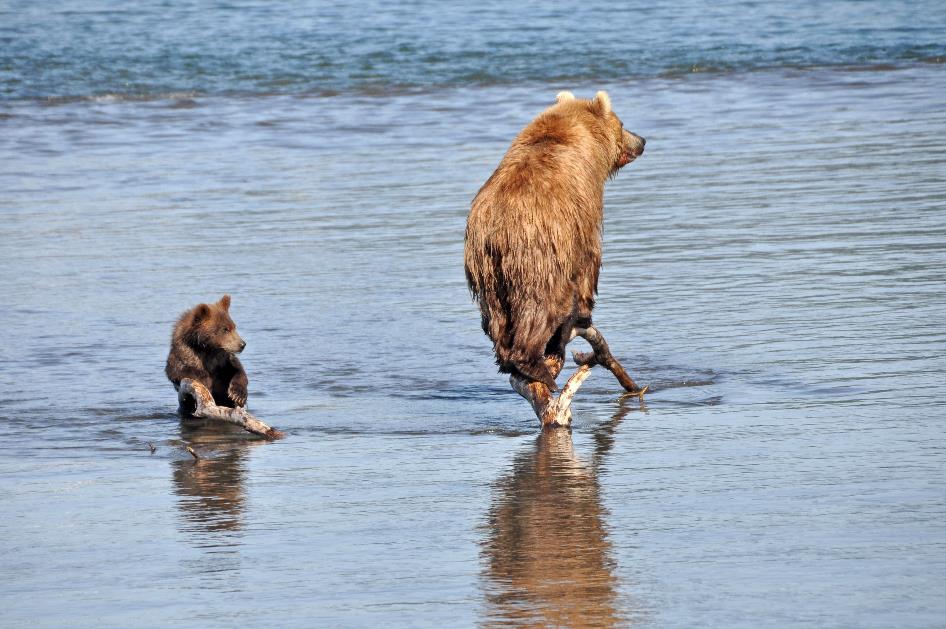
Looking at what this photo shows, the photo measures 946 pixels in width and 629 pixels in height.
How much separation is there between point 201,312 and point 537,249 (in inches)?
79.3

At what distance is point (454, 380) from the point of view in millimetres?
9070

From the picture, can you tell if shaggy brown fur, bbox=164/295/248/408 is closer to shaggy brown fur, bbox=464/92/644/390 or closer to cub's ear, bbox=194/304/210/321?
cub's ear, bbox=194/304/210/321

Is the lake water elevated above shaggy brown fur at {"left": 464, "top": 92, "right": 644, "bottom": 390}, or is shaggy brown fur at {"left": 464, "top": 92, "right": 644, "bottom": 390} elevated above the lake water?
shaggy brown fur at {"left": 464, "top": 92, "right": 644, "bottom": 390}

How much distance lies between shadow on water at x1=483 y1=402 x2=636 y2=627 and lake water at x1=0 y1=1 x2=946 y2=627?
0.06ft

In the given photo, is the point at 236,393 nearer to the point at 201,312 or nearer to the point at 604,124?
the point at 201,312

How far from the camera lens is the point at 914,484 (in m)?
6.34

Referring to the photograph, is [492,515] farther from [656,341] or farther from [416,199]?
[416,199]

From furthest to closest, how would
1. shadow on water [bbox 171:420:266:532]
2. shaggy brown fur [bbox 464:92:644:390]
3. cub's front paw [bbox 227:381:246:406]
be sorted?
1. cub's front paw [bbox 227:381:246:406]
2. shaggy brown fur [bbox 464:92:644:390]
3. shadow on water [bbox 171:420:266:532]

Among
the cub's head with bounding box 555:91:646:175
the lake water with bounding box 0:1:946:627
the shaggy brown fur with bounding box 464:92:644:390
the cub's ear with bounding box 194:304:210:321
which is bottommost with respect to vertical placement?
the lake water with bounding box 0:1:946:627

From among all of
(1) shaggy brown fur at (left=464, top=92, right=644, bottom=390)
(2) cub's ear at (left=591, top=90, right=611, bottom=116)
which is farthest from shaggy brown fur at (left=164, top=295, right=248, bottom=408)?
(2) cub's ear at (left=591, top=90, right=611, bottom=116)

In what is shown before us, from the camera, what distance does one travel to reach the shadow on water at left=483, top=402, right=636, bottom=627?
5.09m

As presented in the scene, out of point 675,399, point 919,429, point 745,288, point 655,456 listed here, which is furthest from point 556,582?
point 745,288

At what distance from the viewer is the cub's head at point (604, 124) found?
8305 mm

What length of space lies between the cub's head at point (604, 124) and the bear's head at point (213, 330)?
2.02m
